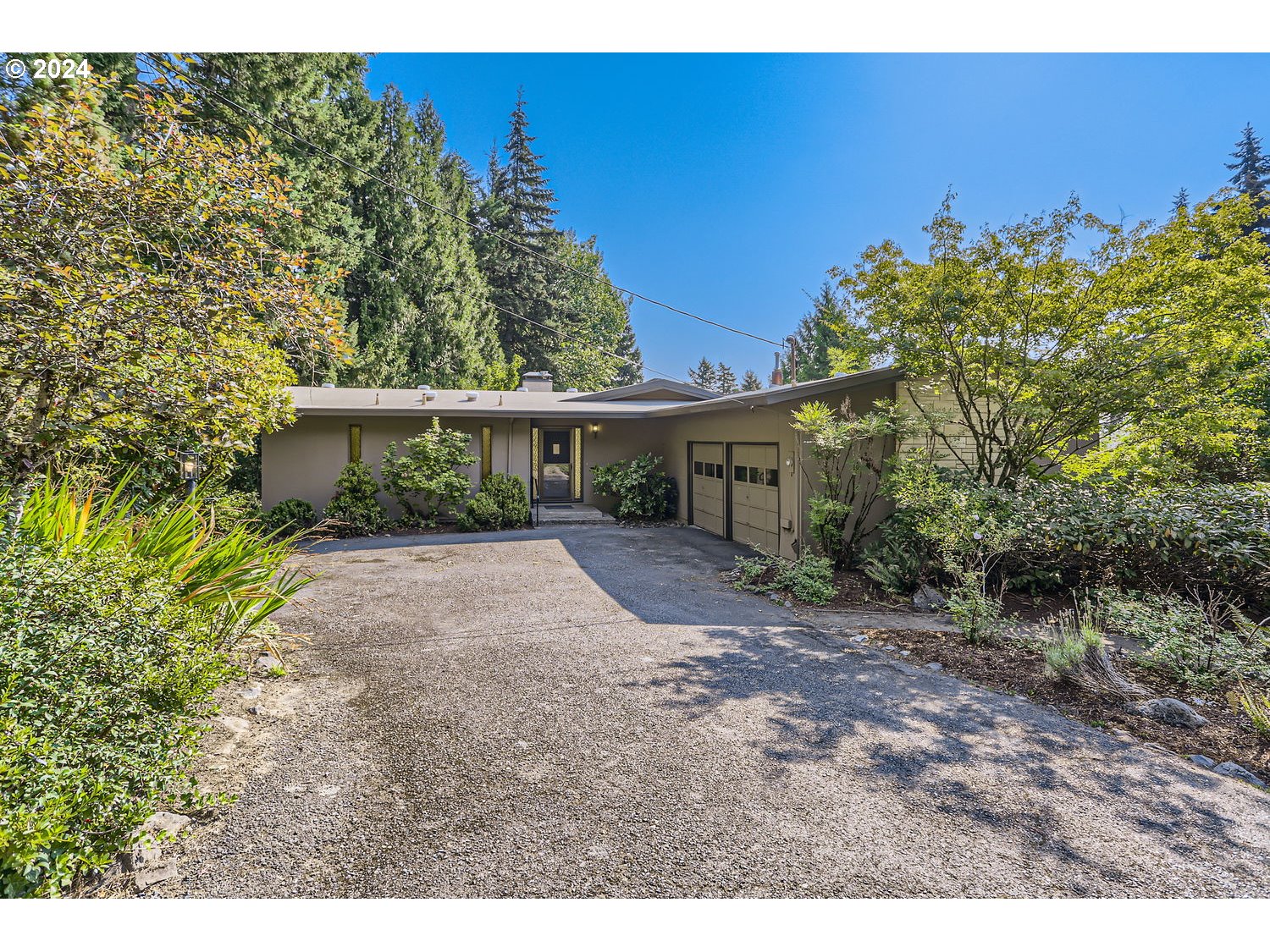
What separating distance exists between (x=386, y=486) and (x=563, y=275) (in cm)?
2074

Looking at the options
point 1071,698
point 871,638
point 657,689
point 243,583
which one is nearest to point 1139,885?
point 1071,698

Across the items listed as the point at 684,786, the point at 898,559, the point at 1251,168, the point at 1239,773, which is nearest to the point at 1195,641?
the point at 1239,773

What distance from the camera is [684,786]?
107 inches

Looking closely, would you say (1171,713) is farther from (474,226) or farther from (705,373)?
(705,373)

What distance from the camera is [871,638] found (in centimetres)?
513

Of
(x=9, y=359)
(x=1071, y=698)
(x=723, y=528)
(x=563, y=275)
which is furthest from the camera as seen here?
(x=563, y=275)

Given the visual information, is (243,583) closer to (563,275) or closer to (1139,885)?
(1139,885)

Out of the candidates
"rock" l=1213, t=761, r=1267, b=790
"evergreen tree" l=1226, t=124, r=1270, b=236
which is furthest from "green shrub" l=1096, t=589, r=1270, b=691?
"evergreen tree" l=1226, t=124, r=1270, b=236

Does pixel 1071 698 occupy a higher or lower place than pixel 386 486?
lower

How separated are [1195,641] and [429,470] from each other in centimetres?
1055

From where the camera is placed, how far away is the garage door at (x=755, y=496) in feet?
29.2

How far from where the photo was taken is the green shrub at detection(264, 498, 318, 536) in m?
10.3

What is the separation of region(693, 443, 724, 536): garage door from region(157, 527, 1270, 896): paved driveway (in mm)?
6160

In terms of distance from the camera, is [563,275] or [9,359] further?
[563,275]
